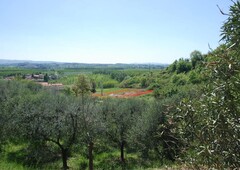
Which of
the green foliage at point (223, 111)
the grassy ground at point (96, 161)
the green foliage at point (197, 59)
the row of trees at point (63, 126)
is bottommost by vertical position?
the grassy ground at point (96, 161)

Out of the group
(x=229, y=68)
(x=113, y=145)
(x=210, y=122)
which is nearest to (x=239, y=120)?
(x=210, y=122)

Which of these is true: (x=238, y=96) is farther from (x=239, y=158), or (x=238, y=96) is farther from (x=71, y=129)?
(x=71, y=129)

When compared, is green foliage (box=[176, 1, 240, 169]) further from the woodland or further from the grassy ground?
the grassy ground

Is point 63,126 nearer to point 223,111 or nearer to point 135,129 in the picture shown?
point 135,129

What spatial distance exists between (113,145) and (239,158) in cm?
2169

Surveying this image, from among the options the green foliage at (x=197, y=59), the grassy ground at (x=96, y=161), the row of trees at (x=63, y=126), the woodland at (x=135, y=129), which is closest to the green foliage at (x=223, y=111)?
the woodland at (x=135, y=129)

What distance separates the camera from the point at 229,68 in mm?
2686

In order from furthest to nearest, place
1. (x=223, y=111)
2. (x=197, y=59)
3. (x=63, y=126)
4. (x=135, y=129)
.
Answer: (x=135, y=129) < (x=63, y=126) < (x=197, y=59) < (x=223, y=111)

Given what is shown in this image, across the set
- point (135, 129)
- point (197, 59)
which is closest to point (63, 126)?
point (135, 129)

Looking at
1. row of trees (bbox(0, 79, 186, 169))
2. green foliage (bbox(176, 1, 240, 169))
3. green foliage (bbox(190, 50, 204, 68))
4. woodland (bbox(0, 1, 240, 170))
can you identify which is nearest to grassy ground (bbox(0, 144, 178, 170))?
woodland (bbox(0, 1, 240, 170))

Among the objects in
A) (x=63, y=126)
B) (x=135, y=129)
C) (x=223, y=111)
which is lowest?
(x=135, y=129)

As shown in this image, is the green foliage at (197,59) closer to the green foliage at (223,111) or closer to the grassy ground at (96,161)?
the green foliage at (223,111)

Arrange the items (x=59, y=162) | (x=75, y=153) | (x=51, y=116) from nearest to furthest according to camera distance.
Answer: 1. (x=51, y=116)
2. (x=59, y=162)
3. (x=75, y=153)

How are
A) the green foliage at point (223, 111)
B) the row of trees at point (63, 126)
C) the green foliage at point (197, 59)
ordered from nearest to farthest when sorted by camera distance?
the green foliage at point (223, 111)
the green foliage at point (197, 59)
the row of trees at point (63, 126)
